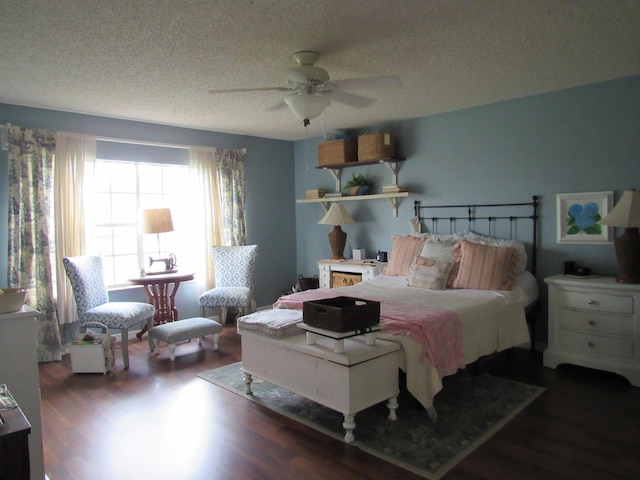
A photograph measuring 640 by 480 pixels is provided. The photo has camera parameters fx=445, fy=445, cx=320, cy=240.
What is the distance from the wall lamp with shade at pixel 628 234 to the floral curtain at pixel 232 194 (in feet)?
13.0

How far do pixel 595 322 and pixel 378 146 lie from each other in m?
2.67

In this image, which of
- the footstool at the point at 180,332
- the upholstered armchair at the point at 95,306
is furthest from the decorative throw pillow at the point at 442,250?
the upholstered armchair at the point at 95,306

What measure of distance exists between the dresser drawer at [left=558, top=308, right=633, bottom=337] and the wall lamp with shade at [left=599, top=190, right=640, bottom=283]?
0.29 m

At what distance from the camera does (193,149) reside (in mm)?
5324

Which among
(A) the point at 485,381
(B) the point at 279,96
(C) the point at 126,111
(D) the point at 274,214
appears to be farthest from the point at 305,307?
(D) the point at 274,214

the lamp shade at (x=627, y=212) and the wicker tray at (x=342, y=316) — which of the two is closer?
the wicker tray at (x=342, y=316)

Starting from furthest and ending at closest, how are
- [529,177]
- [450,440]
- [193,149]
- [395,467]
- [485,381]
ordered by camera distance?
1. [193,149]
2. [529,177]
3. [485,381]
4. [450,440]
5. [395,467]

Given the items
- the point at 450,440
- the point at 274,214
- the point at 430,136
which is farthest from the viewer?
the point at 274,214

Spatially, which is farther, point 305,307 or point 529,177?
point 529,177

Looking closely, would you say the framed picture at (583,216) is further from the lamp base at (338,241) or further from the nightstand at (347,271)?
the lamp base at (338,241)

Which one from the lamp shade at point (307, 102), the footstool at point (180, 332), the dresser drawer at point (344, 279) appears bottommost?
the footstool at point (180, 332)

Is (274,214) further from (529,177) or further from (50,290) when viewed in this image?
(529,177)

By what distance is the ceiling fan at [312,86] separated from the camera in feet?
8.97

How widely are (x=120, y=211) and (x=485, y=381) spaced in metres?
4.08
